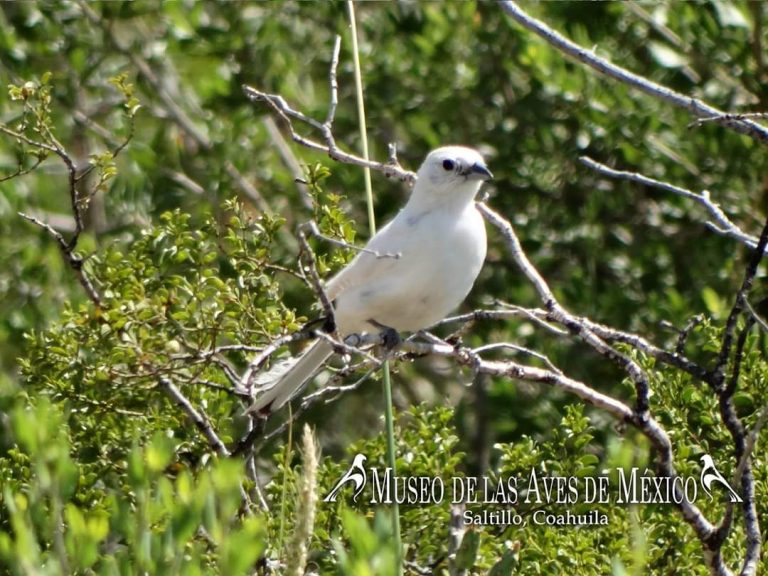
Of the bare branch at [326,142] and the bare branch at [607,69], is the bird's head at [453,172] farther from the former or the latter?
the bare branch at [607,69]

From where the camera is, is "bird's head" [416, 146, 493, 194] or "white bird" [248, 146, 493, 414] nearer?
"white bird" [248, 146, 493, 414]

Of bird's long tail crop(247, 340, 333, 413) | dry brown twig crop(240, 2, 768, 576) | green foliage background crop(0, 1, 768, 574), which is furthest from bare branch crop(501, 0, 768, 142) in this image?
green foliage background crop(0, 1, 768, 574)

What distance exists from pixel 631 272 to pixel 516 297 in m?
0.53

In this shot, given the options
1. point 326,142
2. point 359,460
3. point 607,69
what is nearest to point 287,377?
point 359,460

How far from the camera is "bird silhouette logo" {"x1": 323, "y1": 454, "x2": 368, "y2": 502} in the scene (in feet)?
12.3

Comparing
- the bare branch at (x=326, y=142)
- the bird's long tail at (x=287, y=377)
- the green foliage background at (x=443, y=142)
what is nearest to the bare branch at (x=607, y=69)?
the bare branch at (x=326, y=142)

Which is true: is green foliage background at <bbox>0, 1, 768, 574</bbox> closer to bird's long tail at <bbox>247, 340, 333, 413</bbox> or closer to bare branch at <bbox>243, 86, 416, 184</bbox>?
bird's long tail at <bbox>247, 340, 333, 413</bbox>

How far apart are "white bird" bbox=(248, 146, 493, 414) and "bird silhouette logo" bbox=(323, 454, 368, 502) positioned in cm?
26

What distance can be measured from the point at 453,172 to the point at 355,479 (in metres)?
1.01

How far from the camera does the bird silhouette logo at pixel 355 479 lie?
3.75 m

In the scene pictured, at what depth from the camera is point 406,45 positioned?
21.9ft

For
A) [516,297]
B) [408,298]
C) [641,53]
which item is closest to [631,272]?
[516,297]

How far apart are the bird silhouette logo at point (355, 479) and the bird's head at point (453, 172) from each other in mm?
891

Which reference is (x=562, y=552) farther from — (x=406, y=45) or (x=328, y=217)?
(x=406, y=45)
